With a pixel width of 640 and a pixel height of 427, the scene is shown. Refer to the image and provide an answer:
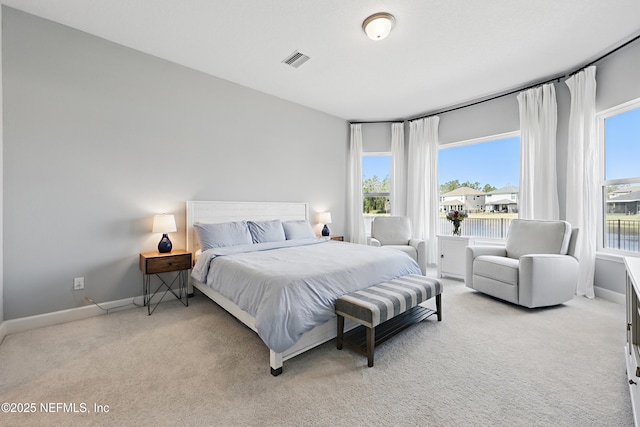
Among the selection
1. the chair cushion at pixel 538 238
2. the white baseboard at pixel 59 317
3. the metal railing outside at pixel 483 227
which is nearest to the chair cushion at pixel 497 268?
the chair cushion at pixel 538 238

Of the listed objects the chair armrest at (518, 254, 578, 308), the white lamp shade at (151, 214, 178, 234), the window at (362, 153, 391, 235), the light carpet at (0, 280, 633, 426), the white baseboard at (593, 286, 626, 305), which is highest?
the window at (362, 153, 391, 235)

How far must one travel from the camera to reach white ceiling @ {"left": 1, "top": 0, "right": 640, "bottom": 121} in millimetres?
2439

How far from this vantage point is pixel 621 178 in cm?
323

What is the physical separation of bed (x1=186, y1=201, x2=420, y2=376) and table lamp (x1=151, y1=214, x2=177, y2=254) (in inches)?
11.4

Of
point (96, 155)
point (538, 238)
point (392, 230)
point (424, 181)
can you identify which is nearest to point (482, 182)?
point (424, 181)

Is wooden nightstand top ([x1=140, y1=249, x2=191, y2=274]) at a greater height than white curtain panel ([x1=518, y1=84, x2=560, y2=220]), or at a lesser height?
lesser

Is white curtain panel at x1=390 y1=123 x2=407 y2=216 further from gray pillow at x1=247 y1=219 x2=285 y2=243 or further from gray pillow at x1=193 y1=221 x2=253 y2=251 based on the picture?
gray pillow at x1=193 y1=221 x2=253 y2=251

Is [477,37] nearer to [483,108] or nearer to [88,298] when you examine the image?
[483,108]

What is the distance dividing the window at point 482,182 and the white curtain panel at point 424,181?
0.69 feet

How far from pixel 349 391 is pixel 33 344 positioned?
8.57ft

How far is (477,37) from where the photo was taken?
282cm

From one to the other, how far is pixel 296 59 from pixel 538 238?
3.70 meters

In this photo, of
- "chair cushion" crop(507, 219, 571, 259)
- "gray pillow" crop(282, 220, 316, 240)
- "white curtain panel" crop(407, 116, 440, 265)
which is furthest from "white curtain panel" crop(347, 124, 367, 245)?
"chair cushion" crop(507, 219, 571, 259)

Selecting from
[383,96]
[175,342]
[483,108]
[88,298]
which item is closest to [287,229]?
[175,342]
